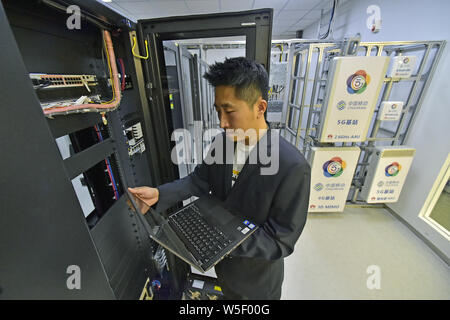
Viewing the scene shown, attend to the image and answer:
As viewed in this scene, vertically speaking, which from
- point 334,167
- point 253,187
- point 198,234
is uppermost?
point 253,187

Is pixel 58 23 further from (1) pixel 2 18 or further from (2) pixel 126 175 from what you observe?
(2) pixel 126 175

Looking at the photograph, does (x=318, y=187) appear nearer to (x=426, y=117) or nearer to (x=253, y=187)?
(x=426, y=117)

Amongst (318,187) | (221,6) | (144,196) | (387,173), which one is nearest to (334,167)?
(318,187)

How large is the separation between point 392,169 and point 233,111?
8.13 ft

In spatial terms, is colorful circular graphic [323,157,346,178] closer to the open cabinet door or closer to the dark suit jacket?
the dark suit jacket

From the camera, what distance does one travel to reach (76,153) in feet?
2.22

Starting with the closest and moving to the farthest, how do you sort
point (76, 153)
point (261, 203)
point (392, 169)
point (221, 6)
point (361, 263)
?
point (76, 153)
point (261, 203)
point (361, 263)
point (392, 169)
point (221, 6)

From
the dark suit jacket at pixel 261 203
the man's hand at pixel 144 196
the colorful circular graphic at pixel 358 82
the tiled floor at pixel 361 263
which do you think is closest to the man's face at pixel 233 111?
the dark suit jacket at pixel 261 203

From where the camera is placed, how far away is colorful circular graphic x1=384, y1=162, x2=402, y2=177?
7.04 feet

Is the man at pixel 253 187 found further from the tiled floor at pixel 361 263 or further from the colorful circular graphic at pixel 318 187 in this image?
the colorful circular graphic at pixel 318 187

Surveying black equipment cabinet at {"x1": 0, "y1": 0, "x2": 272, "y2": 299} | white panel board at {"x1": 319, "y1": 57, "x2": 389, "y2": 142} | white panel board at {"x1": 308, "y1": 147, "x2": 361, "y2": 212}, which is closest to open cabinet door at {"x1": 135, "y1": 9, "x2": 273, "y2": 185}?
black equipment cabinet at {"x1": 0, "y1": 0, "x2": 272, "y2": 299}

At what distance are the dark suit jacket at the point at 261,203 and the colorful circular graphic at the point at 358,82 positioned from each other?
1.61 meters

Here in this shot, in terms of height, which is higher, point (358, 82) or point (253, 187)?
point (358, 82)

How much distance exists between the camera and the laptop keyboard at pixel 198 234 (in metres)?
0.65
